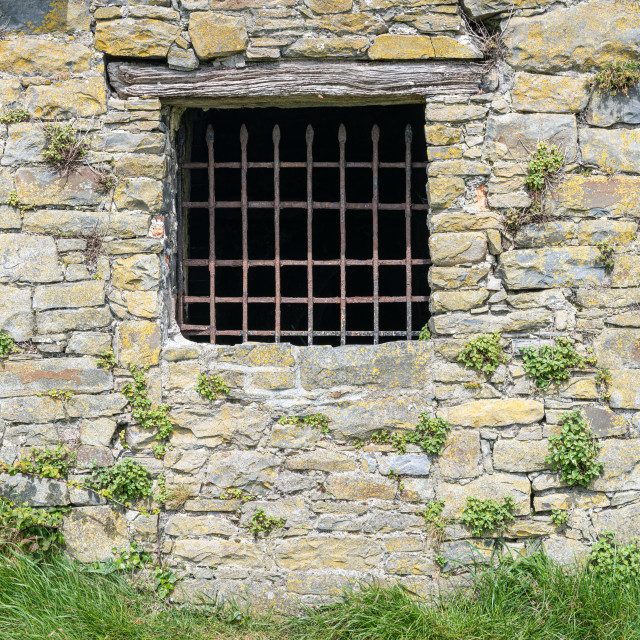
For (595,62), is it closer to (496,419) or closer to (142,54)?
(496,419)

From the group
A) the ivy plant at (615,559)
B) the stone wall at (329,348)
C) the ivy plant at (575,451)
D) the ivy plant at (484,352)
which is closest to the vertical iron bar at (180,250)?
the stone wall at (329,348)

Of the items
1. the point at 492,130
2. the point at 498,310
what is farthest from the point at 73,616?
the point at 492,130

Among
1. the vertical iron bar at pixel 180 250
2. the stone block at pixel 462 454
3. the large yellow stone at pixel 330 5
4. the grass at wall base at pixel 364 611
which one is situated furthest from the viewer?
the vertical iron bar at pixel 180 250

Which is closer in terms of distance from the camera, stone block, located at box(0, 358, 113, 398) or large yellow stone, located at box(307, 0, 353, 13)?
large yellow stone, located at box(307, 0, 353, 13)

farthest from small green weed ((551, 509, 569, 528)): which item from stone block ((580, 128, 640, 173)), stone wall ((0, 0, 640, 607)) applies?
stone block ((580, 128, 640, 173))

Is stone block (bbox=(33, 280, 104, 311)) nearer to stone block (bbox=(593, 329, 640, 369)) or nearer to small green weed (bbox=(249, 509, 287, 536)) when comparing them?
small green weed (bbox=(249, 509, 287, 536))

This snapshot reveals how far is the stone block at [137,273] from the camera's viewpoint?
2885 millimetres

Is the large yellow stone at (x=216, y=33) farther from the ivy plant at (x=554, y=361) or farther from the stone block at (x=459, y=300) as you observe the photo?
A: the ivy plant at (x=554, y=361)

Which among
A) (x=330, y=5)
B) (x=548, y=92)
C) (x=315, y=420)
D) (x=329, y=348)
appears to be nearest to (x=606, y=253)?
(x=548, y=92)

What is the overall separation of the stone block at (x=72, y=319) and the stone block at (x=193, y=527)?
3.38 ft

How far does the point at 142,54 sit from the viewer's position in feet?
9.23

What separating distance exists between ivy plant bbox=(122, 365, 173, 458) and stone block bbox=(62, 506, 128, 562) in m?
0.38

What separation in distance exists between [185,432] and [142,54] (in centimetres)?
183

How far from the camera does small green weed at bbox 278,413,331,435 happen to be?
2.91 meters
